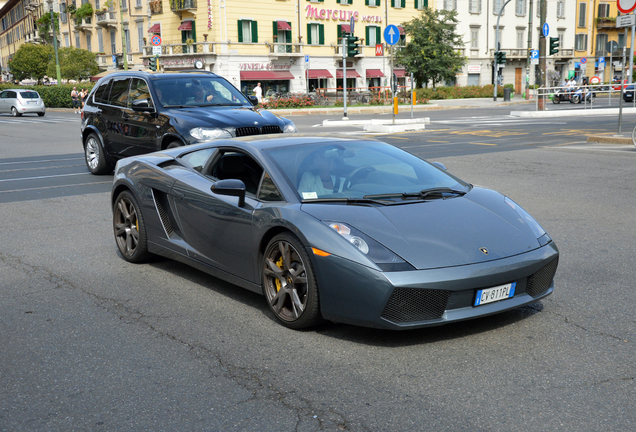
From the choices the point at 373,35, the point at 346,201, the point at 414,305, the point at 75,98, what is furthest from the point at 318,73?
the point at 414,305

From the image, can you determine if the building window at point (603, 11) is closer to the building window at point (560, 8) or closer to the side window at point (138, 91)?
the building window at point (560, 8)

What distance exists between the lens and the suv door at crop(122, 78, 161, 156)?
11047mm

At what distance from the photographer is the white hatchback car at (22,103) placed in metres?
41.2

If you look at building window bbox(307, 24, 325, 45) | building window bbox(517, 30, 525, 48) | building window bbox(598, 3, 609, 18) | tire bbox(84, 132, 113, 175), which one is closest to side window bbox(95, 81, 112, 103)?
tire bbox(84, 132, 113, 175)

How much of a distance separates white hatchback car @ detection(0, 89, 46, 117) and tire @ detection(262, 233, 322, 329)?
40.8 m

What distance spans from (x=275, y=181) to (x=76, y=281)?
7.05 feet

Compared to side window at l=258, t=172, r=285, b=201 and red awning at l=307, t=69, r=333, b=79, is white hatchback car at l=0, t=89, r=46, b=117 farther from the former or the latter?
side window at l=258, t=172, r=285, b=201

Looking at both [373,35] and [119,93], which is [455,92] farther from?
[119,93]

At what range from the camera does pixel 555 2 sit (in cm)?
7544

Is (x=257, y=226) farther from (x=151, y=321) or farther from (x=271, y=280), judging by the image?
(x=151, y=321)

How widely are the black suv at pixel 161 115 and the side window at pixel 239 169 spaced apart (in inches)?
195

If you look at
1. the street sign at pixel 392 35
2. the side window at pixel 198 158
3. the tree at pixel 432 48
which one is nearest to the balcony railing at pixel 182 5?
the tree at pixel 432 48

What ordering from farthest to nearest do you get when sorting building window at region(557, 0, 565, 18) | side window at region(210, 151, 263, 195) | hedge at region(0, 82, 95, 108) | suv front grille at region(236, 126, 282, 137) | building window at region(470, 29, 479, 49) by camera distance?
building window at region(557, 0, 565, 18) → building window at region(470, 29, 479, 49) → hedge at region(0, 82, 95, 108) → suv front grille at region(236, 126, 282, 137) → side window at region(210, 151, 263, 195)

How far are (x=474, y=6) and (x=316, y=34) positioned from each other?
66.4ft
